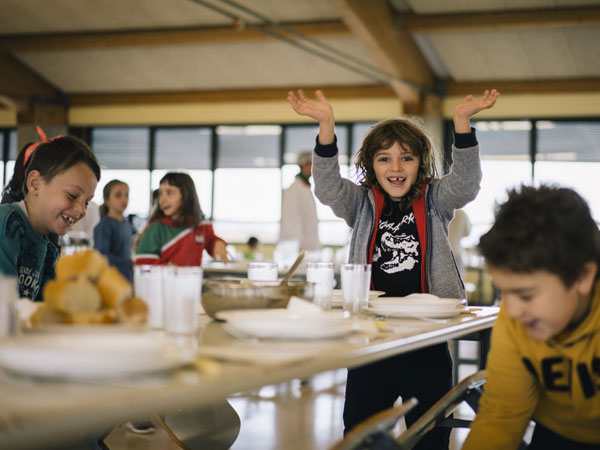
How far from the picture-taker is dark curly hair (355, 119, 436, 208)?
85.4 inches

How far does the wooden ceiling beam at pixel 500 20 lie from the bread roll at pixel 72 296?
7.60 meters

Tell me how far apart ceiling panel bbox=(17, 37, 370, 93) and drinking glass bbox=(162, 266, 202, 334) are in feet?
26.3

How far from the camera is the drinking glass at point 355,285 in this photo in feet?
5.12

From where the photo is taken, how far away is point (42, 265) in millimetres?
1888

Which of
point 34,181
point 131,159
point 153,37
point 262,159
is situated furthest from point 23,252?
point 131,159

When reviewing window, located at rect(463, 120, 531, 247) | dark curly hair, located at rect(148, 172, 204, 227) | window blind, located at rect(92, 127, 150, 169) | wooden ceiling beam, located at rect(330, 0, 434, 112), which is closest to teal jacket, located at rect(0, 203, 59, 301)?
dark curly hair, located at rect(148, 172, 204, 227)

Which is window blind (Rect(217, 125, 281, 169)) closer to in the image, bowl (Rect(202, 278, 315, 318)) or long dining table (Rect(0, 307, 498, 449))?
bowl (Rect(202, 278, 315, 318))

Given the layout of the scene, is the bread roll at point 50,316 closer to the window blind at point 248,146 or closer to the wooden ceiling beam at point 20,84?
the window blind at point 248,146

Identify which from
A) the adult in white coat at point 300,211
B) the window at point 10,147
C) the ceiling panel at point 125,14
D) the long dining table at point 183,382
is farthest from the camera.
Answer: the window at point 10,147

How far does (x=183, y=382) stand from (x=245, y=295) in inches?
23.6

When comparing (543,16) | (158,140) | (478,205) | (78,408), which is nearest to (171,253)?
(78,408)

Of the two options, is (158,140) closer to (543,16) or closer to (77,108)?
(77,108)

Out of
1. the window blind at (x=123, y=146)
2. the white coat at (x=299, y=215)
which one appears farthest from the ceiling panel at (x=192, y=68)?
the white coat at (x=299, y=215)

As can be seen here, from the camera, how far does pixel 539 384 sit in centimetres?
136
